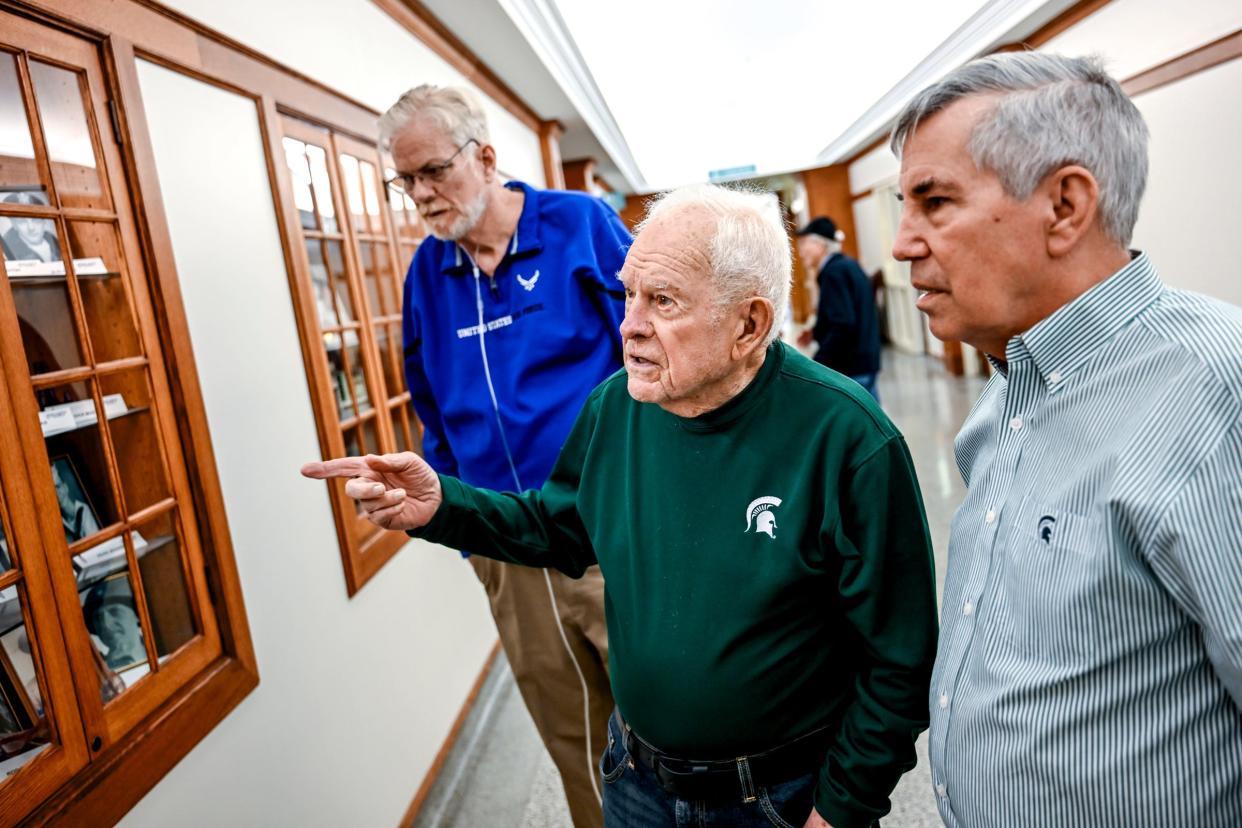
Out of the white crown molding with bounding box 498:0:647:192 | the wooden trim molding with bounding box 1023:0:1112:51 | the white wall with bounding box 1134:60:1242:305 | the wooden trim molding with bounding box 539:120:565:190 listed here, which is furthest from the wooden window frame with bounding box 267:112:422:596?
the wooden trim molding with bounding box 1023:0:1112:51

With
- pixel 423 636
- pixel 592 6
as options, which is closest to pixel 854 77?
pixel 592 6

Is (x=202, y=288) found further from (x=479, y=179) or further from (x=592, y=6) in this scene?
(x=592, y=6)

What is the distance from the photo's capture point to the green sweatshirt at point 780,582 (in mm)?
1166

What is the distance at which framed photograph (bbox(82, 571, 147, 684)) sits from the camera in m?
1.55

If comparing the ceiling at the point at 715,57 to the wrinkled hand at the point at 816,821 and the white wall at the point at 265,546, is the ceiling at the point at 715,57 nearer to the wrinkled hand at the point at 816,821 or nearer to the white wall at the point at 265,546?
the white wall at the point at 265,546

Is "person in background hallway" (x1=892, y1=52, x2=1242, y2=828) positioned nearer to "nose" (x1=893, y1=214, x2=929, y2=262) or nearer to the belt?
"nose" (x1=893, y1=214, x2=929, y2=262)

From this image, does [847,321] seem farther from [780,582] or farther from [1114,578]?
[1114,578]

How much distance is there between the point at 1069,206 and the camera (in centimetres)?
88

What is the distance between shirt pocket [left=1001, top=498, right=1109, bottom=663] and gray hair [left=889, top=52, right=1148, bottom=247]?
1.09ft

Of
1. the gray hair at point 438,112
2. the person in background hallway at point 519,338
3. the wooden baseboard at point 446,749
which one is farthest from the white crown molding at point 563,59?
the wooden baseboard at point 446,749

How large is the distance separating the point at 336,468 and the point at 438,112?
0.94 m

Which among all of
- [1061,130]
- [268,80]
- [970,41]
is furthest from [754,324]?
[970,41]

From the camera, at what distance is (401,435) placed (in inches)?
131

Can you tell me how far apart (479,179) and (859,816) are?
149 cm
